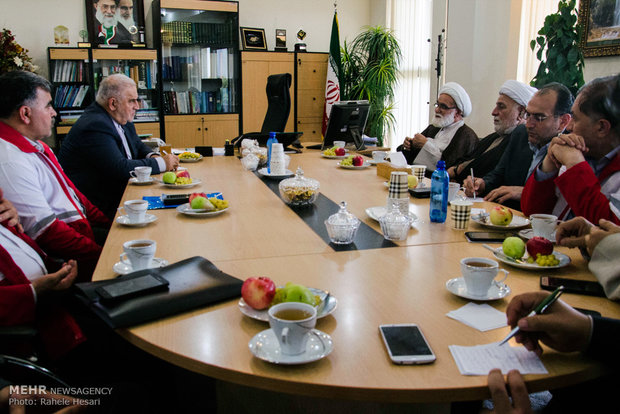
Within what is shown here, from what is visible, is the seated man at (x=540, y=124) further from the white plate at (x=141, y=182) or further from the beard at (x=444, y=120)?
the white plate at (x=141, y=182)

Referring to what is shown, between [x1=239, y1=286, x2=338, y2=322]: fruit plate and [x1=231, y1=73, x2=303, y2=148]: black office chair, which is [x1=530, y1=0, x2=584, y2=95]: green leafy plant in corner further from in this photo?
[x1=239, y1=286, x2=338, y2=322]: fruit plate

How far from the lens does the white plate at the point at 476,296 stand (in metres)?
1.22

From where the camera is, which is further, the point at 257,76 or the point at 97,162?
the point at 257,76

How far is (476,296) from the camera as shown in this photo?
1.23 meters

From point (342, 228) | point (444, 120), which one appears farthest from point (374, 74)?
point (342, 228)

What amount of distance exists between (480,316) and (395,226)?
58cm

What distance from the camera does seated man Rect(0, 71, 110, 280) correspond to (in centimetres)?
184

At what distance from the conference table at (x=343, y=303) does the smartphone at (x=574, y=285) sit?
2cm

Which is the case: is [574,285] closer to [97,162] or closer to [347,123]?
[97,162]

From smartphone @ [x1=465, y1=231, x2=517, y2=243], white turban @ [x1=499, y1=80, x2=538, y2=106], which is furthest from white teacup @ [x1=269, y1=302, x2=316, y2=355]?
white turban @ [x1=499, y1=80, x2=538, y2=106]

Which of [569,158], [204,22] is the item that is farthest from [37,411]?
[204,22]

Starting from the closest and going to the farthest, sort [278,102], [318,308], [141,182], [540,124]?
[318,308] → [540,124] → [141,182] → [278,102]

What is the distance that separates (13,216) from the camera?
1658mm

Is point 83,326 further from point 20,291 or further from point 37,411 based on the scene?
point 37,411
